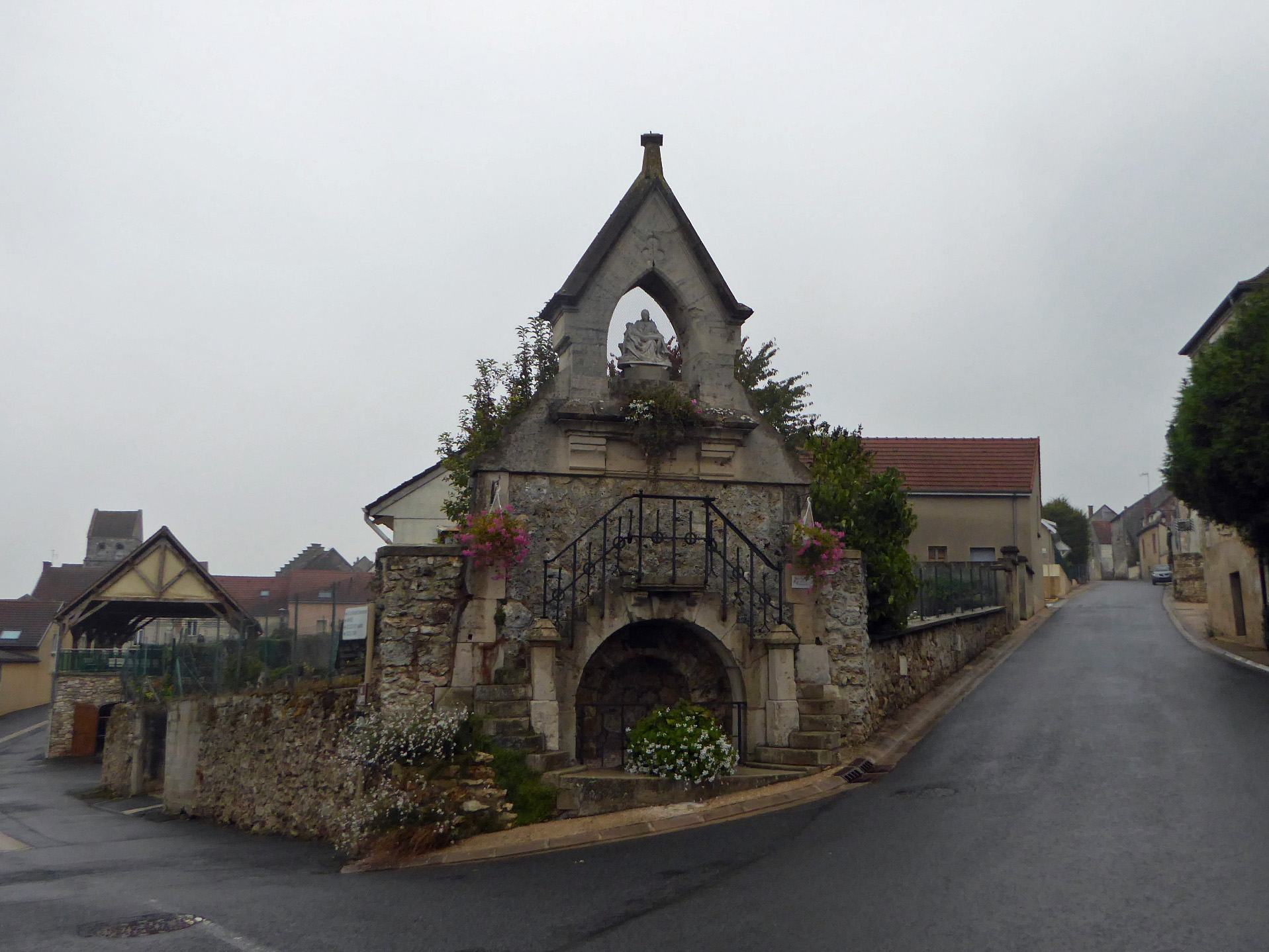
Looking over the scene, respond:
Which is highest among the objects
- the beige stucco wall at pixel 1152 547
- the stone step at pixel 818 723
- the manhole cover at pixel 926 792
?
the beige stucco wall at pixel 1152 547

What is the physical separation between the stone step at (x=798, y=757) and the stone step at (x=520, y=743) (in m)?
2.42

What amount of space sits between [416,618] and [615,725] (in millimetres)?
2467

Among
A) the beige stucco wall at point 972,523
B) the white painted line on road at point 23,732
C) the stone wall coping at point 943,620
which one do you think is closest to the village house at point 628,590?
the stone wall coping at point 943,620

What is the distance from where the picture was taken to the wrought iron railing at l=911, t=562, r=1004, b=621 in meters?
17.6

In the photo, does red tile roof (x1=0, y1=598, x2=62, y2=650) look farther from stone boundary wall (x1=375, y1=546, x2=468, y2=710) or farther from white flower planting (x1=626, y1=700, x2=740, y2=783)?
white flower planting (x1=626, y1=700, x2=740, y2=783)

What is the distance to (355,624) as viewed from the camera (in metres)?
13.2

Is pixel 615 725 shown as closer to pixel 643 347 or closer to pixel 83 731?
pixel 643 347

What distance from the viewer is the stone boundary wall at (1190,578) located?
34875 mm

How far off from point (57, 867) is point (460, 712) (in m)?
5.26

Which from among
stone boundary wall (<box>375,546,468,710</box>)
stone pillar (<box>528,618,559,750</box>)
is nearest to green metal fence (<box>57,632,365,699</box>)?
stone boundary wall (<box>375,546,468,710</box>)

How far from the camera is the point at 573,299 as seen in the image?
38.3 ft

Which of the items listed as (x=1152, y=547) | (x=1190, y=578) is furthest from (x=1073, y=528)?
(x=1190, y=578)

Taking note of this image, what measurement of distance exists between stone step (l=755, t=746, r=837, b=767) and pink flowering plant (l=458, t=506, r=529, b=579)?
128 inches

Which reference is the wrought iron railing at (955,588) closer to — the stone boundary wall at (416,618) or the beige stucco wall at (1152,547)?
the stone boundary wall at (416,618)
